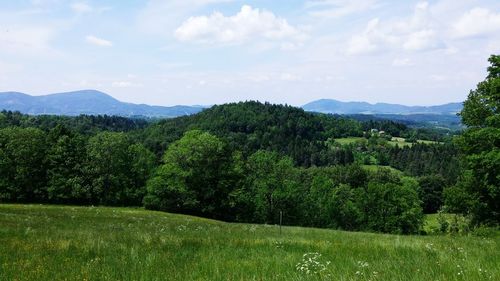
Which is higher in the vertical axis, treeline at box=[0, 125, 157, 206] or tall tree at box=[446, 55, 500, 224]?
tall tree at box=[446, 55, 500, 224]

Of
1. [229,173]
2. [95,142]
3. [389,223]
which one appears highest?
[95,142]

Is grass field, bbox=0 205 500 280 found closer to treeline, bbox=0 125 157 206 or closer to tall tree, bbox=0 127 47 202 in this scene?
treeline, bbox=0 125 157 206

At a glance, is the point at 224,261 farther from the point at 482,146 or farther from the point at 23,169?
the point at 23,169

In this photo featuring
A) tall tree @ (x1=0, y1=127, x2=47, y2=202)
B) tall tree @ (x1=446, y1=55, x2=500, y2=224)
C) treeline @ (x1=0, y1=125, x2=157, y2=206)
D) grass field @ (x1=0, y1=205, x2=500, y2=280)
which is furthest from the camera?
treeline @ (x1=0, y1=125, x2=157, y2=206)

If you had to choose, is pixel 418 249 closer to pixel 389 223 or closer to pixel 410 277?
pixel 410 277

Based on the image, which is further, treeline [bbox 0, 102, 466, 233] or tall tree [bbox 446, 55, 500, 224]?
treeline [bbox 0, 102, 466, 233]

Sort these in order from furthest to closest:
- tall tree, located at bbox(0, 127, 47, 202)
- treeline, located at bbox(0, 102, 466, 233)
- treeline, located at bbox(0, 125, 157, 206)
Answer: treeline, located at bbox(0, 125, 157, 206) → tall tree, located at bbox(0, 127, 47, 202) → treeline, located at bbox(0, 102, 466, 233)

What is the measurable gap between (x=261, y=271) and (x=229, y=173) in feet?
217

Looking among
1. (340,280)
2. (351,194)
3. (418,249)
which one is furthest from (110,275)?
(351,194)

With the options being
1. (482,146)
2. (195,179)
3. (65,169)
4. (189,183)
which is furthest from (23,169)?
(482,146)

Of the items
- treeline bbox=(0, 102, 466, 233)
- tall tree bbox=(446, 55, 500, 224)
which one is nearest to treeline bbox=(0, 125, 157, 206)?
treeline bbox=(0, 102, 466, 233)

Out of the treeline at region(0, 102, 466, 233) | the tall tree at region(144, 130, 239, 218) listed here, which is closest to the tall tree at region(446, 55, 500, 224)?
the treeline at region(0, 102, 466, 233)

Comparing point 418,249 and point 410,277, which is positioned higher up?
point 410,277

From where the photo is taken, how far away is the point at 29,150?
75.5m
